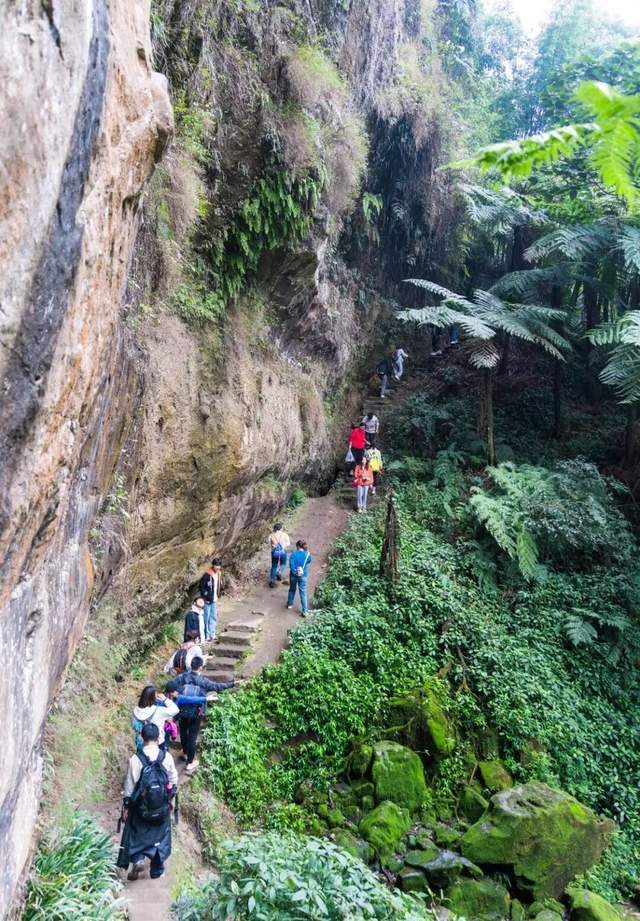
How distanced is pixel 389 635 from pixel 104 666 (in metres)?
4.37

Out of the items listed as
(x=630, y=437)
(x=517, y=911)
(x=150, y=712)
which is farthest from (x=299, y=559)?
(x=630, y=437)

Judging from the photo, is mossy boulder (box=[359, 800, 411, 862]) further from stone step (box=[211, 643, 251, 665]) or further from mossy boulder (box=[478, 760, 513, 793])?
stone step (box=[211, 643, 251, 665])

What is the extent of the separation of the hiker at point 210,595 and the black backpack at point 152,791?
3679mm

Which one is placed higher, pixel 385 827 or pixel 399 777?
pixel 399 777

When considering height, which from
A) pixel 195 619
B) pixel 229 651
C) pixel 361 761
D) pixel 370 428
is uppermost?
pixel 370 428

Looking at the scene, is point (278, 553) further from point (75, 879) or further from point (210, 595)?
point (75, 879)

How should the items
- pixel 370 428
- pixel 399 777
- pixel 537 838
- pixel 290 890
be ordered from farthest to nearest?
1. pixel 370 428
2. pixel 399 777
3. pixel 537 838
4. pixel 290 890

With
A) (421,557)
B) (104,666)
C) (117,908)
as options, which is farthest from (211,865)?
(421,557)

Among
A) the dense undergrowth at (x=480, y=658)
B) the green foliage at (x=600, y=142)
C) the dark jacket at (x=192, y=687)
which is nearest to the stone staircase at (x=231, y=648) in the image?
the dense undergrowth at (x=480, y=658)

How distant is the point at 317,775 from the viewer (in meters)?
7.90

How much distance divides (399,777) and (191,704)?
3.03 metres

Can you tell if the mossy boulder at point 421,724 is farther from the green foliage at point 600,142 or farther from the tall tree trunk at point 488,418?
the green foliage at point 600,142

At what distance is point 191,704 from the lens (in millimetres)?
6691

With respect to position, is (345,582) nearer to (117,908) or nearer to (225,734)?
(225,734)
